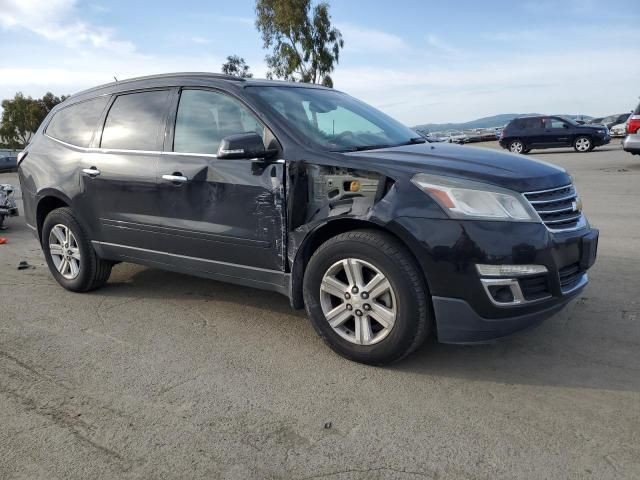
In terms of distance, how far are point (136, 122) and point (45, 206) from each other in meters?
1.49

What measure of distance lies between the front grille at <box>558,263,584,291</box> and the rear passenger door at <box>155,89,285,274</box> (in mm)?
1682

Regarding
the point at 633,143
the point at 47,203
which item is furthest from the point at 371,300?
the point at 633,143

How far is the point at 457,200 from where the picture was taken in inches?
119

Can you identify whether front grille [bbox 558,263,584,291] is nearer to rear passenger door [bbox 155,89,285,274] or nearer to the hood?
the hood

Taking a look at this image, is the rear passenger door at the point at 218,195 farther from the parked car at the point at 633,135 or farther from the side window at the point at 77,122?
the parked car at the point at 633,135

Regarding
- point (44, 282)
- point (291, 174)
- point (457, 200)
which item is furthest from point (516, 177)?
point (44, 282)

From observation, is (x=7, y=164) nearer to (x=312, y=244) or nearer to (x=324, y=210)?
(x=312, y=244)

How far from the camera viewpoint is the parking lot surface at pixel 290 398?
2.41 meters

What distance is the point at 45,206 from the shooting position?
5238 mm

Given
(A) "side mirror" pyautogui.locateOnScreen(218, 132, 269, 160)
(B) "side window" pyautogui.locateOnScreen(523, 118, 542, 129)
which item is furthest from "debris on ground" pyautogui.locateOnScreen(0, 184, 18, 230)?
(B) "side window" pyautogui.locateOnScreen(523, 118, 542, 129)

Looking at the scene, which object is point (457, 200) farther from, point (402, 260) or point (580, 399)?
point (580, 399)

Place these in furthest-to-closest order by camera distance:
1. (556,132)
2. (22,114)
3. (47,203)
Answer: (22,114) → (556,132) → (47,203)

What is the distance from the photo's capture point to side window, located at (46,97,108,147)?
4.83 m

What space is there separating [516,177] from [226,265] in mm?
2009
